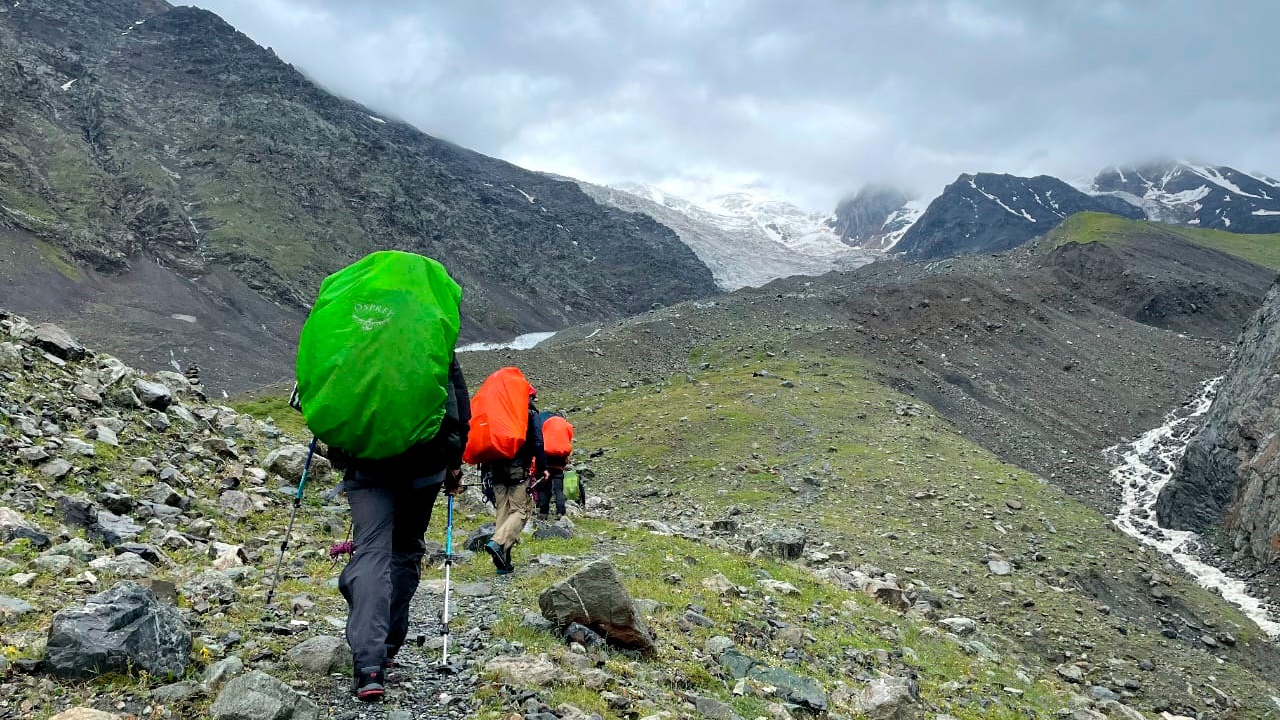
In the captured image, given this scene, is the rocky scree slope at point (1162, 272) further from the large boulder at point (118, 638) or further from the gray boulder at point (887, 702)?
the large boulder at point (118, 638)

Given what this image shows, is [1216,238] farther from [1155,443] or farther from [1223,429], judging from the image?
[1223,429]

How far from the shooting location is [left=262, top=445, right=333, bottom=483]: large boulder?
13.4 metres

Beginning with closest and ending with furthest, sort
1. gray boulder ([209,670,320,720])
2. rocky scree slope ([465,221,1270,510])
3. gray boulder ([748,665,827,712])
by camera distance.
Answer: gray boulder ([209,670,320,720]), gray boulder ([748,665,827,712]), rocky scree slope ([465,221,1270,510])

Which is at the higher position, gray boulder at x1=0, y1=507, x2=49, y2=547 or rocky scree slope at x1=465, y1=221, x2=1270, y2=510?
rocky scree slope at x1=465, y1=221, x2=1270, y2=510

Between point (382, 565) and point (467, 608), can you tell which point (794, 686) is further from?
point (382, 565)

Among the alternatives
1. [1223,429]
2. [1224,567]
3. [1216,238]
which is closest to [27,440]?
[1224,567]

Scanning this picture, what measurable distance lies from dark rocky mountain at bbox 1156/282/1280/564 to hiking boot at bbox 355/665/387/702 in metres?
26.4

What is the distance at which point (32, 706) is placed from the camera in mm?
3922

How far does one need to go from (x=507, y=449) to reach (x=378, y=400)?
16.2 feet

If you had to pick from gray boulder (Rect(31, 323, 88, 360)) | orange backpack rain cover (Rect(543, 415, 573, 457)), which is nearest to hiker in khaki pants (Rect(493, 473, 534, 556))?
orange backpack rain cover (Rect(543, 415, 573, 457))

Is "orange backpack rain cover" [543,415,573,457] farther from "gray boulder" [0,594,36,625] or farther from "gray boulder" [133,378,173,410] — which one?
"gray boulder" [133,378,173,410]

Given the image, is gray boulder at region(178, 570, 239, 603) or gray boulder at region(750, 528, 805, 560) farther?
gray boulder at region(750, 528, 805, 560)

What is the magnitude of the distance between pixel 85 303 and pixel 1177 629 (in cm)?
10880

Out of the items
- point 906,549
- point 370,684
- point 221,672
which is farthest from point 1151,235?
point 221,672
